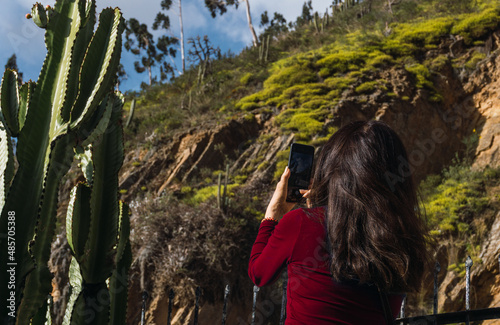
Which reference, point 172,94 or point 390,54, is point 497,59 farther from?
point 172,94

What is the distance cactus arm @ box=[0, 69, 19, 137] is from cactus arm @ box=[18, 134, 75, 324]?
0.93 ft

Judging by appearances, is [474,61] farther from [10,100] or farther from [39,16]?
[10,100]

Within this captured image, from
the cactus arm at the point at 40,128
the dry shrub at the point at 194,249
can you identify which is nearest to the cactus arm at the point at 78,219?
the cactus arm at the point at 40,128

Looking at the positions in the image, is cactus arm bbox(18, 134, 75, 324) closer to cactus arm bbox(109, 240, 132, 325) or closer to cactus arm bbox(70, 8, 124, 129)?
cactus arm bbox(70, 8, 124, 129)

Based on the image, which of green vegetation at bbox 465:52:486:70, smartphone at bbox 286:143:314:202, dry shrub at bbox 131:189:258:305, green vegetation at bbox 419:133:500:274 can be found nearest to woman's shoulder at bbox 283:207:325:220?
smartphone at bbox 286:143:314:202

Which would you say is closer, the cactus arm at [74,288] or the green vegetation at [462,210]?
the cactus arm at [74,288]

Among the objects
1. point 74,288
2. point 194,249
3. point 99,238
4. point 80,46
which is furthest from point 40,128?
point 194,249

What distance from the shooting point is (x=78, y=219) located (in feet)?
7.78

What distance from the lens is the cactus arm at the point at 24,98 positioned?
2480mm

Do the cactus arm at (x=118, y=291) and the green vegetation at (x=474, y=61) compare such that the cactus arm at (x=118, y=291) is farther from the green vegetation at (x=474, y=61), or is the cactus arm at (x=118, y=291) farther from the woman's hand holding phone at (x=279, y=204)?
the green vegetation at (x=474, y=61)

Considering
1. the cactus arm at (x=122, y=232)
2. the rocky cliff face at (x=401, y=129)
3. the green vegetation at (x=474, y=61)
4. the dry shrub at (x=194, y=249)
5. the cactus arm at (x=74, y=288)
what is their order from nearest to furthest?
the cactus arm at (x=74, y=288)
the cactus arm at (x=122, y=232)
the dry shrub at (x=194, y=249)
the rocky cliff face at (x=401, y=129)
the green vegetation at (x=474, y=61)

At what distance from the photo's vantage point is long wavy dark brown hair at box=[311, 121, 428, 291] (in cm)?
136

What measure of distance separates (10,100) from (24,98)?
0.08 meters

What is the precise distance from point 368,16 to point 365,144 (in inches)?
636
